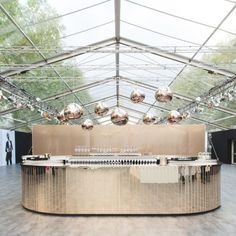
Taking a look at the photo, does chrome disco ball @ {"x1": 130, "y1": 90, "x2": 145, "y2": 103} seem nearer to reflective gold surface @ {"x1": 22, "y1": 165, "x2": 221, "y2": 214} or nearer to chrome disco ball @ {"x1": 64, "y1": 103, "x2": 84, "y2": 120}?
chrome disco ball @ {"x1": 64, "y1": 103, "x2": 84, "y2": 120}

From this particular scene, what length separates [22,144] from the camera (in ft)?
91.4

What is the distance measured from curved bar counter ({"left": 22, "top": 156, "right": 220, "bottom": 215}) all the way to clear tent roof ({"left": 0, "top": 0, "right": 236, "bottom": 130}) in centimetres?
293

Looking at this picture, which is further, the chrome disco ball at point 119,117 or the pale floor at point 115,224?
the chrome disco ball at point 119,117

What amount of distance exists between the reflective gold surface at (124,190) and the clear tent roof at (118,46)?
296cm

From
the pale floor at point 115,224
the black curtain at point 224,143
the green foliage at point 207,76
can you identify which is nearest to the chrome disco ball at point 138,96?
the pale floor at point 115,224

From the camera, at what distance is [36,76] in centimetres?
1465

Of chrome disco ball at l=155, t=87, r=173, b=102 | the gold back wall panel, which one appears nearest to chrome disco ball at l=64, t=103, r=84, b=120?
chrome disco ball at l=155, t=87, r=173, b=102

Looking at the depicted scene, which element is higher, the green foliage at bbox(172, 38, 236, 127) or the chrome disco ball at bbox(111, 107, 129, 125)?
the green foliage at bbox(172, 38, 236, 127)

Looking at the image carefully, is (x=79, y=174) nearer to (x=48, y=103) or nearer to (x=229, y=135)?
(x=48, y=103)

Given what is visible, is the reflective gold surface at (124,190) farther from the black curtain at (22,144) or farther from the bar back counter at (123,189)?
the black curtain at (22,144)

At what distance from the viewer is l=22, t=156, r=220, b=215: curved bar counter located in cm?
704

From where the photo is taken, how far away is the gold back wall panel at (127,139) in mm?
13594

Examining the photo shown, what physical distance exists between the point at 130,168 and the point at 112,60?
721cm

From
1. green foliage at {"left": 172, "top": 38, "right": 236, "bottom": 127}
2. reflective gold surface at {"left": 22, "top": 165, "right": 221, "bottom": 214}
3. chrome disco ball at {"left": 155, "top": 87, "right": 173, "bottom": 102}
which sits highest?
green foliage at {"left": 172, "top": 38, "right": 236, "bottom": 127}
